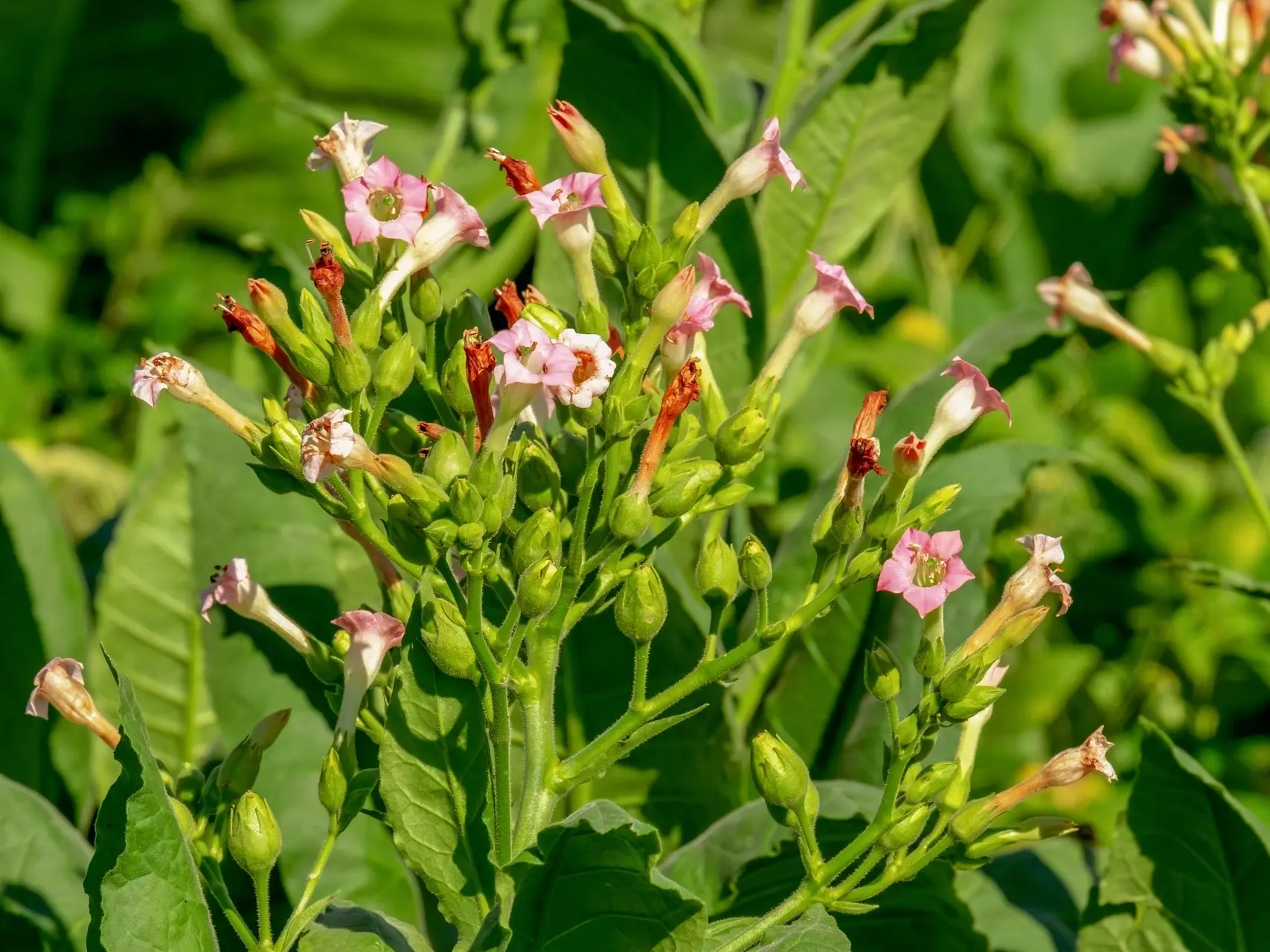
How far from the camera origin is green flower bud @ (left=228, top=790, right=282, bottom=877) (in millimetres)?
716

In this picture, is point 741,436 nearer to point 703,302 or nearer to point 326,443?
point 703,302

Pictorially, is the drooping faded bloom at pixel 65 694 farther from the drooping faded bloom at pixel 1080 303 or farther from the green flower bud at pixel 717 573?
the drooping faded bloom at pixel 1080 303

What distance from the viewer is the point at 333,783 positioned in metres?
0.73

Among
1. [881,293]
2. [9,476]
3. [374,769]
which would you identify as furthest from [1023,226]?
[374,769]

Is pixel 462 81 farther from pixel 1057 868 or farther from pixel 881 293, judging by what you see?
pixel 881 293

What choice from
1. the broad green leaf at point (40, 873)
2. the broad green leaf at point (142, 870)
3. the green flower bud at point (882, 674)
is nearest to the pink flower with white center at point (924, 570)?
the green flower bud at point (882, 674)

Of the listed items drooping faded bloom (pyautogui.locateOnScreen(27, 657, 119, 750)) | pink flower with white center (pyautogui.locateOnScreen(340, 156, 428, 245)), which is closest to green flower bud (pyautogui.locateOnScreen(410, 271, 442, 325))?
pink flower with white center (pyautogui.locateOnScreen(340, 156, 428, 245))

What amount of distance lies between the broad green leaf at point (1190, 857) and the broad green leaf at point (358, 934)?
1.46 ft

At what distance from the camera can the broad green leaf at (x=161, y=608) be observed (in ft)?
3.85

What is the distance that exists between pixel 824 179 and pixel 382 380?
524 mm

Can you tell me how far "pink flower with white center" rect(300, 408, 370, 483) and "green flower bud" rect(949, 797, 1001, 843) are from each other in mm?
344

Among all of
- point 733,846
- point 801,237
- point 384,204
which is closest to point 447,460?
point 384,204

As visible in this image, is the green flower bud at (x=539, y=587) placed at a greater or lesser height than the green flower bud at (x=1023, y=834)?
greater

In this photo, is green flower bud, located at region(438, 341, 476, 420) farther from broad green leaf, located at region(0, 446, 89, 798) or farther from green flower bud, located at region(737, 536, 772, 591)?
broad green leaf, located at region(0, 446, 89, 798)
